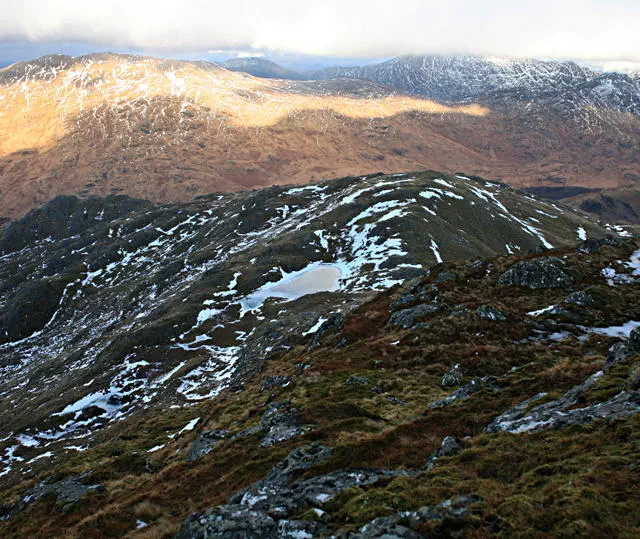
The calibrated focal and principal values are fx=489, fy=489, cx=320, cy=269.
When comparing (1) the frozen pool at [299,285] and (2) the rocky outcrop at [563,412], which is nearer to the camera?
(2) the rocky outcrop at [563,412]

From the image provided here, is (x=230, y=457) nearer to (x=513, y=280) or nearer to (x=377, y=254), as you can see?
(x=513, y=280)

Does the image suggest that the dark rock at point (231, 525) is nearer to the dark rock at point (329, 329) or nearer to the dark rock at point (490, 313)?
the dark rock at point (490, 313)

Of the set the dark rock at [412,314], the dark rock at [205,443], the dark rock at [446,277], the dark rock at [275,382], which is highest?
the dark rock at [446,277]

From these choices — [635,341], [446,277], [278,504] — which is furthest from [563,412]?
[446,277]

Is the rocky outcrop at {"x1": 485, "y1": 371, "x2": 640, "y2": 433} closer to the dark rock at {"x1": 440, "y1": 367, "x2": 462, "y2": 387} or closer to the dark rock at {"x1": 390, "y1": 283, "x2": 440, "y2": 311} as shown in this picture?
the dark rock at {"x1": 440, "y1": 367, "x2": 462, "y2": 387}

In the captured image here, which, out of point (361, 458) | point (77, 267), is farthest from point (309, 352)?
point (77, 267)

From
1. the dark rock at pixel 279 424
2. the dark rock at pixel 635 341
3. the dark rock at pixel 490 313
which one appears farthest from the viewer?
the dark rock at pixel 490 313

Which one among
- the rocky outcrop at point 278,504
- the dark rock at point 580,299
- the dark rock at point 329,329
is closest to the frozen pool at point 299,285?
the dark rock at point 329,329

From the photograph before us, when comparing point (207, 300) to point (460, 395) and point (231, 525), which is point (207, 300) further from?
point (231, 525)
